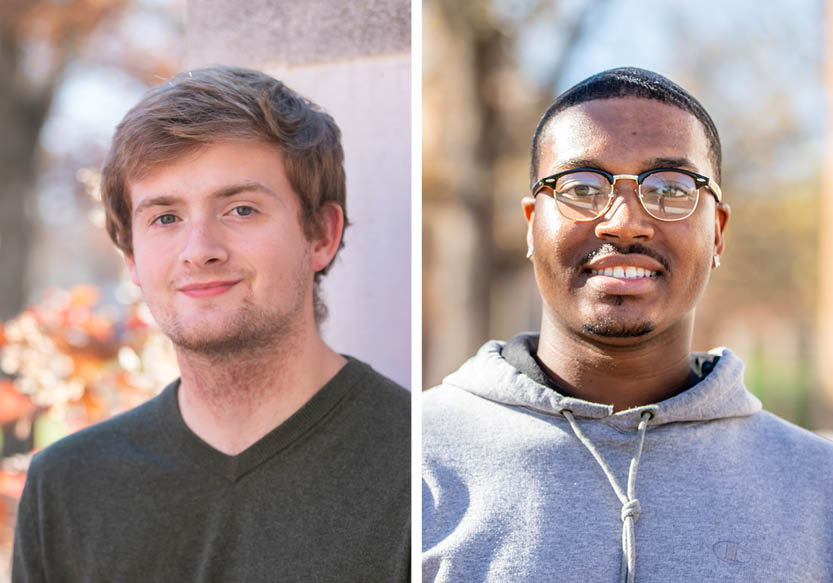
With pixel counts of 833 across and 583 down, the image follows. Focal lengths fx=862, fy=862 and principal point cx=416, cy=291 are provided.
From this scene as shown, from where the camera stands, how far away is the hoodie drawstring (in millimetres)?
1814

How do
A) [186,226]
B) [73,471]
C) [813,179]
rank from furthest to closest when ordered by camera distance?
1. [813,179]
2. [73,471]
3. [186,226]

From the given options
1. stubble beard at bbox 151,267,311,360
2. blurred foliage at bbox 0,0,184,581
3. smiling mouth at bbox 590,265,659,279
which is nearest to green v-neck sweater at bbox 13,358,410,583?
stubble beard at bbox 151,267,311,360

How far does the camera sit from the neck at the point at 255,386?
2229mm

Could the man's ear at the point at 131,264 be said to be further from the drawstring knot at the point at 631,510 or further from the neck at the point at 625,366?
the drawstring knot at the point at 631,510

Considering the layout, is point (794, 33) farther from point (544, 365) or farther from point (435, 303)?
point (544, 365)

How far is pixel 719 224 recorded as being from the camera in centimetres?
206

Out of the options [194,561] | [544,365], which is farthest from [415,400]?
[194,561]

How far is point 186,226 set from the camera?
7.14 ft

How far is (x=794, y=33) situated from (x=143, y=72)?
4.35 m

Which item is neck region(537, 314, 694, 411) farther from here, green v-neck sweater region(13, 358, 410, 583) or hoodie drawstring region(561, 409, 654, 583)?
green v-neck sweater region(13, 358, 410, 583)

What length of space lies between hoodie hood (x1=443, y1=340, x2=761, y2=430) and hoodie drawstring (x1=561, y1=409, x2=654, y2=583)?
22 millimetres

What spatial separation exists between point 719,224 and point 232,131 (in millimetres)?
1219

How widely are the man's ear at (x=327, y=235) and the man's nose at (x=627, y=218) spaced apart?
2.35ft

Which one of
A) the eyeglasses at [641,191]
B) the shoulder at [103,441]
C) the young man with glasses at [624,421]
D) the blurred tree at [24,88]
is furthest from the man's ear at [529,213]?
the blurred tree at [24,88]
